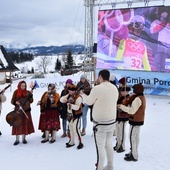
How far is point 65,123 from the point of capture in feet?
20.9

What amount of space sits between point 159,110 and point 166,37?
16.6 ft

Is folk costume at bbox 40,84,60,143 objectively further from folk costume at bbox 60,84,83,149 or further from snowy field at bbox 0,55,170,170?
folk costume at bbox 60,84,83,149

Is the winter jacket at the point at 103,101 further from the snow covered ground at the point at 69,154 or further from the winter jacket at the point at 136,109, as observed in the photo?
the snow covered ground at the point at 69,154

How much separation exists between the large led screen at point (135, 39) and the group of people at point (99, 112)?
8.72 m

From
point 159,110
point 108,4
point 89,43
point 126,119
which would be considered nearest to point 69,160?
point 126,119

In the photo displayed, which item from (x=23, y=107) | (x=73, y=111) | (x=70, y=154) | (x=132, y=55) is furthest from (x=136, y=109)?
(x=132, y=55)

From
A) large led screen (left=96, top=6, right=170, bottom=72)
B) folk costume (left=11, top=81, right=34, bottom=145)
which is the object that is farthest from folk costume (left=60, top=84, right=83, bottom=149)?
large led screen (left=96, top=6, right=170, bottom=72)

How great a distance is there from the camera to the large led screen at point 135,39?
551 inches

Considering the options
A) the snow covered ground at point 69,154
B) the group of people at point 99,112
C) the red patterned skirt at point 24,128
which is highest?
the group of people at point 99,112

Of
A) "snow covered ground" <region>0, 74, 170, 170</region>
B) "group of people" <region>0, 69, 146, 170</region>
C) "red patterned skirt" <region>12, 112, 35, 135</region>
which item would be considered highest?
"group of people" <region>0, 69, 146, 170</region>

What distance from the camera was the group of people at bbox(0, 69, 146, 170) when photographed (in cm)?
376

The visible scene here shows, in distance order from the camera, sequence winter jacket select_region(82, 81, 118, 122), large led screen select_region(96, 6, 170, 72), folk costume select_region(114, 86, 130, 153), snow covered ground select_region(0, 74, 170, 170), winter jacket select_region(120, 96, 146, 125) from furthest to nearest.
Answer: large led screen select_region(96, 6, 170, 72), folk costume select_region(114, 86, 130, 153), snow covered ground select_region(0, 74, 170, 170), winter jacket select_region(120, 96, 146, 125), winter jacket select_region(82, 81, 118, 122)

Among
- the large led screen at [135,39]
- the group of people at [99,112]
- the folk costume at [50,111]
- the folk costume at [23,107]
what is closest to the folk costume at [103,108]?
the group of people at [99,112]

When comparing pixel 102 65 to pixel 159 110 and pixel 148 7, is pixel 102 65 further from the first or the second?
pixel 159 110
